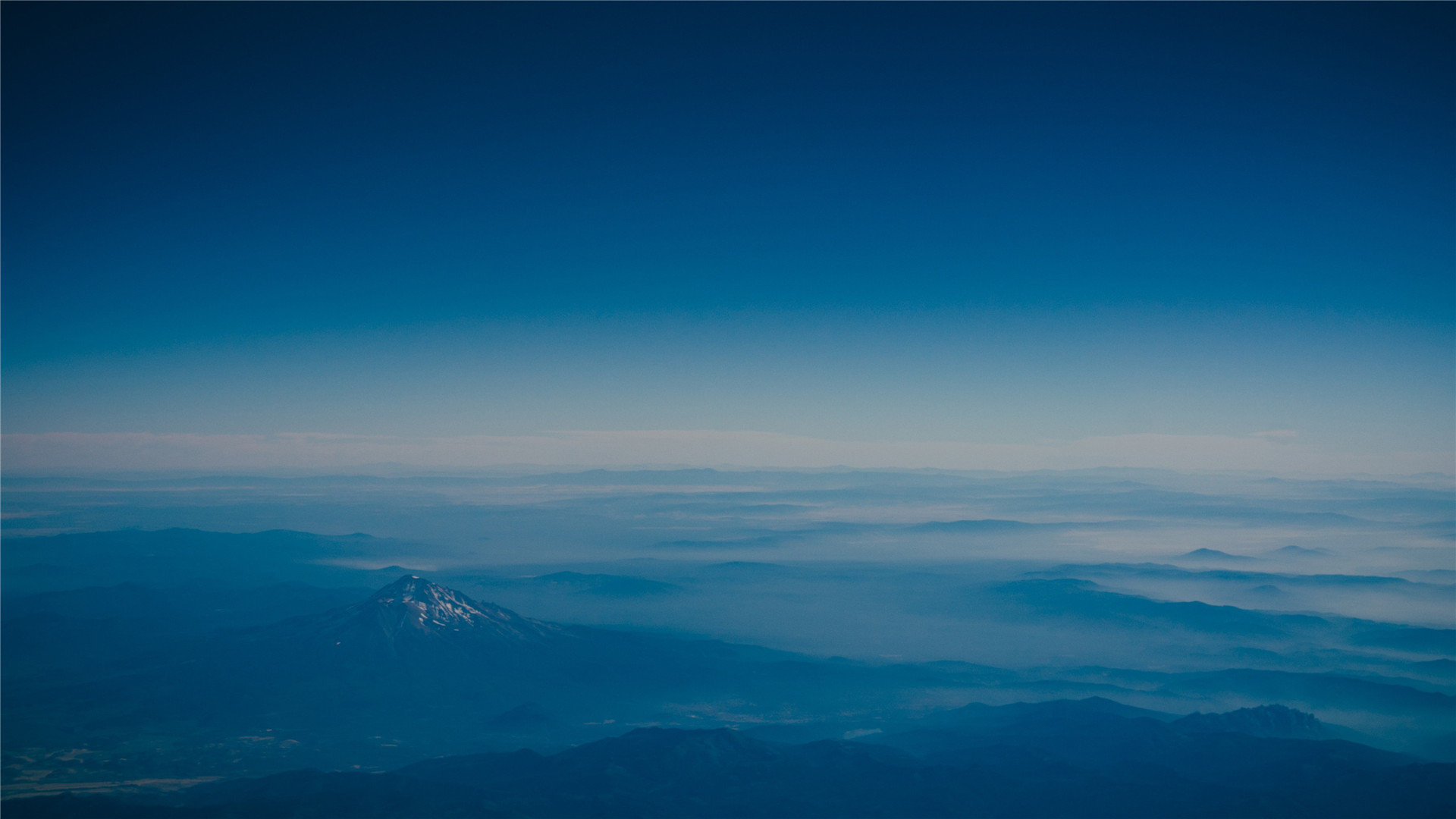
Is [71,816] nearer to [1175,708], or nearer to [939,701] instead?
[939,701]

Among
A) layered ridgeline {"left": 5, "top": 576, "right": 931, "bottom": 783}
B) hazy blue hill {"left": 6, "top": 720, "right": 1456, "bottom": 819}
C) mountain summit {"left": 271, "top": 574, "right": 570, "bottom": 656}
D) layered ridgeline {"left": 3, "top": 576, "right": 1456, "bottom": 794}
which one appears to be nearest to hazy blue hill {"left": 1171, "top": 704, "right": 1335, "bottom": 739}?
layered ridgeline {"left": 3, "top": 576, "right": 1456, "bottom": 794}

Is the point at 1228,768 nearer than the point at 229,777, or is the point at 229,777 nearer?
the point at 1228,768

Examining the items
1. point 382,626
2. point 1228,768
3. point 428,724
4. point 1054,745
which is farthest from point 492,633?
point 1228,768

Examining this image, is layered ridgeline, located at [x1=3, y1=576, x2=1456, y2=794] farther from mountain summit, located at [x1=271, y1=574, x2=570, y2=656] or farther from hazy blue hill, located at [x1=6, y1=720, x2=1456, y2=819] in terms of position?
hazy blue hill, located at [x1=6, y1=720, x2=1456, y2=819]

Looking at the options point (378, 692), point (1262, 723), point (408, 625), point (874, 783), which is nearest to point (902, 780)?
point (874, 783)

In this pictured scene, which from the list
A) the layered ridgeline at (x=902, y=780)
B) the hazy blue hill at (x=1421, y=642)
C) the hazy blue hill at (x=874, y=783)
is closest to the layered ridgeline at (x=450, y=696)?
the layered ridgeline at (x=902, y=780)
